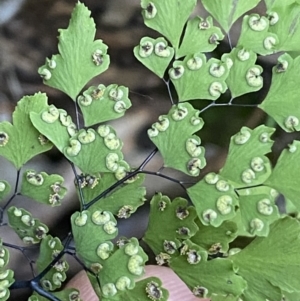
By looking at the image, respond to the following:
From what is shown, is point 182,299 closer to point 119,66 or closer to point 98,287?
point 98,287

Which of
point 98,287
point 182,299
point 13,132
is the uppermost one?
point 13,132

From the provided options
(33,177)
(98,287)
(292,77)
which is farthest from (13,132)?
(292,77)

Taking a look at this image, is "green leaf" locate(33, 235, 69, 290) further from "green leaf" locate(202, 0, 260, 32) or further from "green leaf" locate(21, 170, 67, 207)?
"green leaf" locate(202, 0, 260, 32)

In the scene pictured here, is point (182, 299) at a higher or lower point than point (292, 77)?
lower

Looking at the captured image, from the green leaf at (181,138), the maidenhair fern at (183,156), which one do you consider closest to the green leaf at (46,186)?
the maidenhair fern at (183,156)

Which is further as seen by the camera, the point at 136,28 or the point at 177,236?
the point at 136,28

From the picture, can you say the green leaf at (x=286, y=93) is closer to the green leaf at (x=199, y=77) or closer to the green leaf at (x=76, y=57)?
the green leaf at (x=199, y=77)
